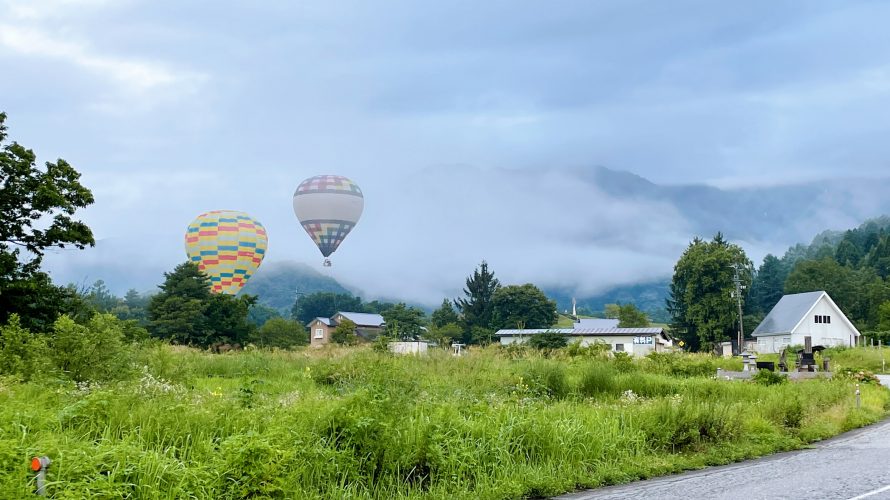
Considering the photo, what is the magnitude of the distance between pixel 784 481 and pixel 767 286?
472 ft

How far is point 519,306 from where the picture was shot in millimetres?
102938

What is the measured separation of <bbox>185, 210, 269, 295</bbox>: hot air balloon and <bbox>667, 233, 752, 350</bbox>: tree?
45.8 metres

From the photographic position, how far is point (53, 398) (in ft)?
33.6

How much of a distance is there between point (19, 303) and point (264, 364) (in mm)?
12262

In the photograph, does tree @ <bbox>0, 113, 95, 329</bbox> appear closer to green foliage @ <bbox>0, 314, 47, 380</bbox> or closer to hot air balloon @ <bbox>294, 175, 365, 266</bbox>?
green foliage @ <bbox>0, 314, 47, 380</bbox>

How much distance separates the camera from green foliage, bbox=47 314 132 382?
45.2 feet

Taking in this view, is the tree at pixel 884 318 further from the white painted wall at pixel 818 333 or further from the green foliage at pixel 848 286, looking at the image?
the green foliage at pixel 848 286

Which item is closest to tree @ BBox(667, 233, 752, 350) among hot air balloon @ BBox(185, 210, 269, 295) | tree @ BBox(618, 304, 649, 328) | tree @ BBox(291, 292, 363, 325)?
tree @ BBox(618, 304, 649, 328)

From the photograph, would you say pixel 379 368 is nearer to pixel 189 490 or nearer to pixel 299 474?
pixel 299 474

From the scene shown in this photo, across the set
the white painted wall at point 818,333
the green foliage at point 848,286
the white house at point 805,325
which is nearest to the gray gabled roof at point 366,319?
the white house at point 805,325

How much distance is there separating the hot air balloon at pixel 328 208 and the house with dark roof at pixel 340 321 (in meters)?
42.5

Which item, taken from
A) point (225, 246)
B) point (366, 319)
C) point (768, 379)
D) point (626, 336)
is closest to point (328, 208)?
point (225, 246)

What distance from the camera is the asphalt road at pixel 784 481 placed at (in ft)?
32.4

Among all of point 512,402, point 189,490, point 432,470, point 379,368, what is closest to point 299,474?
point 189,490
